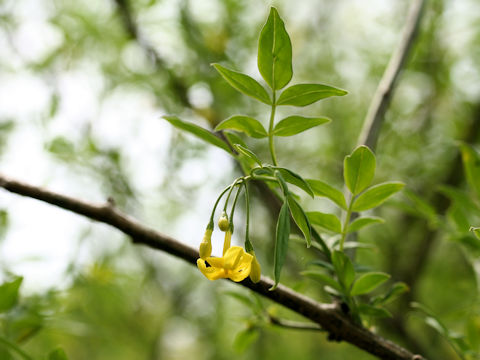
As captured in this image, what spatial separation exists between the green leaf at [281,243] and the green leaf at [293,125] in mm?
106

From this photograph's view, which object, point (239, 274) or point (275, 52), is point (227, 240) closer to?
point (239, 274)

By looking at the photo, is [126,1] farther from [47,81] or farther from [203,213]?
[203,213]

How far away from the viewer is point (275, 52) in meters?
0.35

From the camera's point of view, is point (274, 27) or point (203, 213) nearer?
point (274, 27)

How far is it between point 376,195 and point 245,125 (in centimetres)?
14

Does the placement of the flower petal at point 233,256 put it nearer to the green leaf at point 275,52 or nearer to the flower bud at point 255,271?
the flower bud at point 255,271

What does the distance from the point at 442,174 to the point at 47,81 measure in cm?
112

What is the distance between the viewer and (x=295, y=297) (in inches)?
16.1

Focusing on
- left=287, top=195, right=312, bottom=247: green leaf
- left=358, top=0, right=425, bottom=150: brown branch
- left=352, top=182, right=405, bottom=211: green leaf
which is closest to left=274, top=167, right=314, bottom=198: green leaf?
left=287, top=195, right=312, bottom=247: green leaf

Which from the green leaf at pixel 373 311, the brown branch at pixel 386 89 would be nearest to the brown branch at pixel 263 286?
the green leaf at pixel 373 311

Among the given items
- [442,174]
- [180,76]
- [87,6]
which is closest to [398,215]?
[442,174]

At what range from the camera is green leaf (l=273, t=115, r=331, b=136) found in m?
0.39

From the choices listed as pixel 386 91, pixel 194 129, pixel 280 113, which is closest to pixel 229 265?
pixel 194 129

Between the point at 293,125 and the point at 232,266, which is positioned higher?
the point at 293,125
